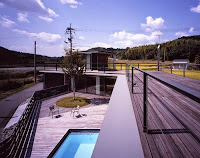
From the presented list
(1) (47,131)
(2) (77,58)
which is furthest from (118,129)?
(2) (77,58)

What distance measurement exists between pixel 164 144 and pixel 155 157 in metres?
0.29

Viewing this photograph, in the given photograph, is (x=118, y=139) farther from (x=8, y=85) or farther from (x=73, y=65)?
(x=8, y=85)

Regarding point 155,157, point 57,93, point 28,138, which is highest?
point 155,157

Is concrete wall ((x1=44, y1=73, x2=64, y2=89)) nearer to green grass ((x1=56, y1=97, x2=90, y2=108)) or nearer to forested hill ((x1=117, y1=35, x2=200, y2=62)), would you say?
green grass ((x1=56, y1=97, x2=90, y2=108))

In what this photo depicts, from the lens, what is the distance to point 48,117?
35.6ft

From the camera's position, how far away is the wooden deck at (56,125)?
7123 mm

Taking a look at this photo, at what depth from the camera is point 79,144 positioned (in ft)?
27.8

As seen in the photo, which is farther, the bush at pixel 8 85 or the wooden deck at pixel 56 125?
the bush at pixel 8 85

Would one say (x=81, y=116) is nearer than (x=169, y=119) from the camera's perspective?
No

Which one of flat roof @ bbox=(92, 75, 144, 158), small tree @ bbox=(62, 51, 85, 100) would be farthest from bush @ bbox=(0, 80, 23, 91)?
flat roof @ bbox=(92, 75, 144, 158)

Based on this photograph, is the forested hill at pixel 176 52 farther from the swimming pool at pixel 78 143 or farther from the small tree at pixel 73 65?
the swimming pool at pixel 78 143

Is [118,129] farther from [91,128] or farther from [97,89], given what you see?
[97,89]

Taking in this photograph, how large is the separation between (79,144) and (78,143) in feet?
0.40

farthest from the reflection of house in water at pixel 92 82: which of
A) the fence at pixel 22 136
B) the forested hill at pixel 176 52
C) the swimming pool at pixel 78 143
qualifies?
the forested hill at pixel 176 52
